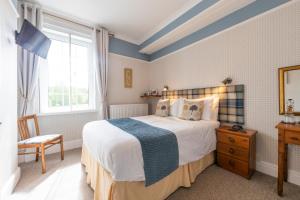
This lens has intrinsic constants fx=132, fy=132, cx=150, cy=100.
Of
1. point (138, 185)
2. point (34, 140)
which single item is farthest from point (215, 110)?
point (34, 140)

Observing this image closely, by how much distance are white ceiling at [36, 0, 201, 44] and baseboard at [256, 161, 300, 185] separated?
116 inches

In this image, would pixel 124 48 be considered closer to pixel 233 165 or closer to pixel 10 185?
pixel 10 185

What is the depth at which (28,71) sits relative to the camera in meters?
2.51

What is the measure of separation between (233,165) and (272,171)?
540 mm

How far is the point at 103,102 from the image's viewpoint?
11.2 feet

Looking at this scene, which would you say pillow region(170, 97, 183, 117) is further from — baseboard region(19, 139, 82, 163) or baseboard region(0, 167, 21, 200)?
baseboard region(0, 167, 21, 200)

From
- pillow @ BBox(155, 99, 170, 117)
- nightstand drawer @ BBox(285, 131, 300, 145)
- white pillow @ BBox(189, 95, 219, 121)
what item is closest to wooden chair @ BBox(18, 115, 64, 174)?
pillow @ BBox(155, 99, 170, 117)

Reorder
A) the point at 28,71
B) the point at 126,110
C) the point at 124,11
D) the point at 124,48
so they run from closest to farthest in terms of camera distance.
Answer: the point at 28,71 < the point at 124,11 < the point at 126,110 < the point at 124,48

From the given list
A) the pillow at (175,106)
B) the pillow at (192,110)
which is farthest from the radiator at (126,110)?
the pillow at (192,110)

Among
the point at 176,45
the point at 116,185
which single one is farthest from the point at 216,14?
the point at 116,185

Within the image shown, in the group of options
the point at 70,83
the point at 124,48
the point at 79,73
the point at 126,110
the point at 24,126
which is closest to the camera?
the point at 24,126

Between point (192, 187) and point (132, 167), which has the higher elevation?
point (132, 167)

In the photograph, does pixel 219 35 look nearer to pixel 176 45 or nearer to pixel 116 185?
pixel 176 45

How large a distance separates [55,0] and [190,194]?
3892mm
